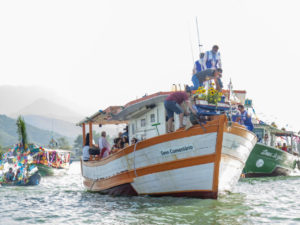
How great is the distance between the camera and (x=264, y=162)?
74.2 ft

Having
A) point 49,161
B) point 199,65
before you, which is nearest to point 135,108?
point 199,65

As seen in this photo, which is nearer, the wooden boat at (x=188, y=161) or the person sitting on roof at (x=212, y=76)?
the wooden boat at (x=188, y=161)

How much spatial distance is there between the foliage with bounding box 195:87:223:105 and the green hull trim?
12.2 m

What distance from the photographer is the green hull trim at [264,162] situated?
2220 centimetres

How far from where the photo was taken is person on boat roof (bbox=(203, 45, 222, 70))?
40.7ft

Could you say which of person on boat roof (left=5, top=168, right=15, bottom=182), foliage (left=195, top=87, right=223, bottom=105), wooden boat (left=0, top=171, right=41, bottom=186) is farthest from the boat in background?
foliage (left=195, top=87, right=223, bottom=105)

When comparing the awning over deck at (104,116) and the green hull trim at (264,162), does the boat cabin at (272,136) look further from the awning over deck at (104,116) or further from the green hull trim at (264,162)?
the awning over deck at (104,116)

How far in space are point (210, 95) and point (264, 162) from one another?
13430 millimetres

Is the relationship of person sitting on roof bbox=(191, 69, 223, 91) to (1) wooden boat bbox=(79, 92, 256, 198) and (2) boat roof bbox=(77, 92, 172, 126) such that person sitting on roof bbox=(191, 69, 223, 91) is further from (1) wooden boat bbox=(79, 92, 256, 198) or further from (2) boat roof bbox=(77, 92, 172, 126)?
(1) wooden boat bbox=(79, 92, 256, 198)

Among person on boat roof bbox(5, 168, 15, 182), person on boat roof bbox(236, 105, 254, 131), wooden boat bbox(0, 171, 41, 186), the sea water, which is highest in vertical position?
person on boat roof bbox(236, 105, 254, 131)

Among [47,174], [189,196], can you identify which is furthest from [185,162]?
[47,174]

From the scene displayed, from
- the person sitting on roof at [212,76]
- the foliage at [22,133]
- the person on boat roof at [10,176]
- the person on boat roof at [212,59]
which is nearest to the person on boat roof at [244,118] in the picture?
the person sitting on roof at [212,76]

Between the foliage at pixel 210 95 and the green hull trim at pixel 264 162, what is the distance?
A: 12.2 metres

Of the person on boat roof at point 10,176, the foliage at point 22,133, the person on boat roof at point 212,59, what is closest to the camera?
the person on boat roof at point 212,59
